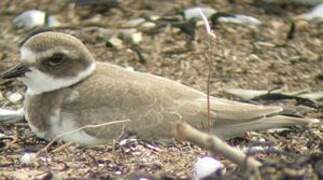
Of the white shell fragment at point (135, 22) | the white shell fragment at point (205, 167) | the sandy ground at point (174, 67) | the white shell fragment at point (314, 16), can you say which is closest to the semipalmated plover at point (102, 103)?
the sandy ground at point (174, 67)

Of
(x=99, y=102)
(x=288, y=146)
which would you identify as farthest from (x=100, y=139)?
(x=288, y=146)

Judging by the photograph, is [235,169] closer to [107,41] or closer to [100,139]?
[100,139]

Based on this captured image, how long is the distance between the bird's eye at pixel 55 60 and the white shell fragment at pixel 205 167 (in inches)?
51.6

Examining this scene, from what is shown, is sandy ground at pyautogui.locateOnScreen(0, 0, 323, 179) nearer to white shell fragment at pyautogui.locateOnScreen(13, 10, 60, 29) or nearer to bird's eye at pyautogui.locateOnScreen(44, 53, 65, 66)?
white shell fragment at pyautogui.locateOnScreen(13, 10, 60, 29)

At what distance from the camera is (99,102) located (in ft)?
18.8

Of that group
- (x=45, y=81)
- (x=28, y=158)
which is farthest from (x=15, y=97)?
(x=28, y=158)

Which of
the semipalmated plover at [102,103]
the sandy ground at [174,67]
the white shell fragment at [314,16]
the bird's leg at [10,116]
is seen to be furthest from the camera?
the white shell fragment at [314,16]

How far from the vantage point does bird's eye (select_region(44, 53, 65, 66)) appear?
19.3 feet

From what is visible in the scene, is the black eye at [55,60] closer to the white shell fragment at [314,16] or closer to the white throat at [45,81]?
the white throat at [45,81]

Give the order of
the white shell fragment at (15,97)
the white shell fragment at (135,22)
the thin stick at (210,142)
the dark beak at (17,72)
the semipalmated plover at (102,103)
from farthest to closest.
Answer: the white shell fragment at (135,22), the white shell fragment at (15,97), the dark beak at (17,72), the semipalmated plover at (102,103), the thin stick at (210,142)

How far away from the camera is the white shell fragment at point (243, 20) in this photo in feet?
26.0

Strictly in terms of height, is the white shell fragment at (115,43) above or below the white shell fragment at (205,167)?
below

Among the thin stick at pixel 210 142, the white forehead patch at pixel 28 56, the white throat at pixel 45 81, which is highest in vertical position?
the thin stick at pixel 210 142

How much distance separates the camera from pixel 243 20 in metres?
7.98
